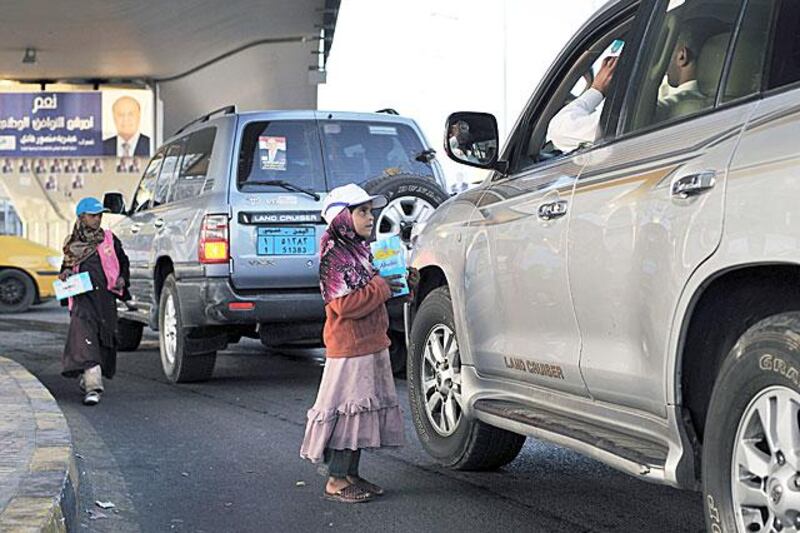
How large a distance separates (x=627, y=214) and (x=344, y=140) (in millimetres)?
6198

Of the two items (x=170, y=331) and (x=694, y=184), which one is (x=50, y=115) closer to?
(x=170, y=331)

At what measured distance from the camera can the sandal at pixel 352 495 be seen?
5961 mm

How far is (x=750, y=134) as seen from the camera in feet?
11.9

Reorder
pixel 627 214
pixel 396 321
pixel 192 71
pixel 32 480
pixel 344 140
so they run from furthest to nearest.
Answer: pixel 192 71, pixel 344 140, pixel 396 321, pixel 32 480, pixel 627 214

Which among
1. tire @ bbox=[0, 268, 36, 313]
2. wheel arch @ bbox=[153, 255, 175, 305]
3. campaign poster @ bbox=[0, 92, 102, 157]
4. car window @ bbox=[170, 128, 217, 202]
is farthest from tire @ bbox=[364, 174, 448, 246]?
campaign poster @ bbox=[0, 92, 102, 157]

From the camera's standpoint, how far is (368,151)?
10.3 metres

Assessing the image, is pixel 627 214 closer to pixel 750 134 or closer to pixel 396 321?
pixel 750 134

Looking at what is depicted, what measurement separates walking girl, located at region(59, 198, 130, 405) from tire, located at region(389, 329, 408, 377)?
7.26 ft

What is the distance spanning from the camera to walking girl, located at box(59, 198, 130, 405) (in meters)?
9.44

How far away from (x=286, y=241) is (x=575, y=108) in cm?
487

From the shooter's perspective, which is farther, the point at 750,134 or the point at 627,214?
the point at 627,214

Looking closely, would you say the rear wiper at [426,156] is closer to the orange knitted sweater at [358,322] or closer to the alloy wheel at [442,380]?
the alloy wheel at [442,380]

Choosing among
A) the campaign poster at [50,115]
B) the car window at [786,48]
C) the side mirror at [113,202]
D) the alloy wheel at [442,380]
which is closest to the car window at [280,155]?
the side mirror at [113,202]

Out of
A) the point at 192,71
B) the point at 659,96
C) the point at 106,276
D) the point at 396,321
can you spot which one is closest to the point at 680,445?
the point at 659,96
